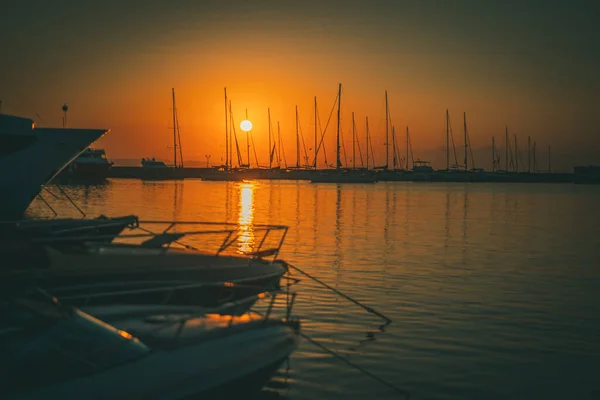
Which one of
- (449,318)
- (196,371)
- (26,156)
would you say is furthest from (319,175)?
(196,371)

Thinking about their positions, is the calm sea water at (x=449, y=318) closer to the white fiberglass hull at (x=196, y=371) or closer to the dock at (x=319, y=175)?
the white fiberglass hull at (x=196, y=371)

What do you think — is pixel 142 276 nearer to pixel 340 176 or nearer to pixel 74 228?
pixel 74 228

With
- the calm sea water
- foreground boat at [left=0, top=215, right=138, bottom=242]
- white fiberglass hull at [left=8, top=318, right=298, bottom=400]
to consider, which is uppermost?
foreground boat at [left=0, top=215, right=138, bottom=242]

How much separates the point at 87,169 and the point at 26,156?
90.5m

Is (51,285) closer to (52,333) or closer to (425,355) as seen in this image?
(52,333)

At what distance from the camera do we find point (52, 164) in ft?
63.9

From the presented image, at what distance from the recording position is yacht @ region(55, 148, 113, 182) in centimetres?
10538

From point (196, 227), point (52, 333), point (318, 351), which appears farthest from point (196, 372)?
point (196, 227)

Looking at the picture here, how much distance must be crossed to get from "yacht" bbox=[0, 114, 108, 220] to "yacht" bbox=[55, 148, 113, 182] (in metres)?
87.8

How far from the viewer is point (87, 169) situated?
10625 centimetres

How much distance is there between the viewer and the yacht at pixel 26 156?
17922 mm

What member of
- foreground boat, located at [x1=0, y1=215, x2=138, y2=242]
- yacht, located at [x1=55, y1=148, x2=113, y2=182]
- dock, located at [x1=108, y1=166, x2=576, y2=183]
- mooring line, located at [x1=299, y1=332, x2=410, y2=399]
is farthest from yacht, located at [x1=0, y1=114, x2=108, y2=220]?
dock, located at [x1=108, y1=166, x2=576, y2=183]

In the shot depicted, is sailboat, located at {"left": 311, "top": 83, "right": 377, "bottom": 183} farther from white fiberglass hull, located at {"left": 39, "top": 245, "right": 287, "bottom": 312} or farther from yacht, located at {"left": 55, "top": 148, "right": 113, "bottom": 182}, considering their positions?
white fiberglass hull, located at {"left": 39, "top": 245, "right": 287, "bottom": 312}

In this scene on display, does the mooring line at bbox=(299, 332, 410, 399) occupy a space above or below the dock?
below
